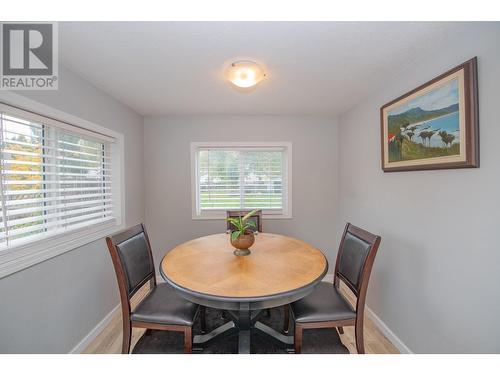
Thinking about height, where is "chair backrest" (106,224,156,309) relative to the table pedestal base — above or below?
above

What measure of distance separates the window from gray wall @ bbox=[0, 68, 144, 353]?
0.16m

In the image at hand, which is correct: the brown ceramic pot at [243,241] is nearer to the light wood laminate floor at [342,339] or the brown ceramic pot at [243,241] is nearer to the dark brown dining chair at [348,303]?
the dark brown dining chair at [348,303]

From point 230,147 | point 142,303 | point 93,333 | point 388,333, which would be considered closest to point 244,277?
point 142,303

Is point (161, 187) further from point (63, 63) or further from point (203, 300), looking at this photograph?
point (203, 300)

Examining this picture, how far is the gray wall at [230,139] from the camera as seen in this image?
8.86ft

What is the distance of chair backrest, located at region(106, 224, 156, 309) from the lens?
50.4 inches

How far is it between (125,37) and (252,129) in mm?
1708

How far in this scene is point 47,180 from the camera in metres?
1.51

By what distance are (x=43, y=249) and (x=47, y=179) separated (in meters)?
0.53

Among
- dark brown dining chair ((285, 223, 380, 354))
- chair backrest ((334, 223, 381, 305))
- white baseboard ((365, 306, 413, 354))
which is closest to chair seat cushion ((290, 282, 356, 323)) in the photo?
dark brown dining chair ((285, 223, 380, 354))

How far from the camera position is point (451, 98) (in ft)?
3.83

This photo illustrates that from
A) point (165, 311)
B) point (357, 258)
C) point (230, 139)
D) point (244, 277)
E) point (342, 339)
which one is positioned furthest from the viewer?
point (230, 139)

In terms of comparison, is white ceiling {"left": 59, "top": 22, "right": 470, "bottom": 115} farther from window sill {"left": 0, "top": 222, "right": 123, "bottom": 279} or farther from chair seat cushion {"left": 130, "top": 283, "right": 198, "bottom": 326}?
chair seat cushion {"left": 130, "top": 283, "right": 198, "bottom": 326}

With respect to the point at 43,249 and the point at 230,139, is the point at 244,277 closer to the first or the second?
the point at 43,249
